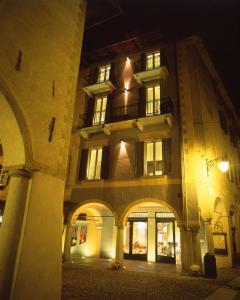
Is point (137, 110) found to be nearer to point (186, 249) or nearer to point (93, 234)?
point (186, 249)

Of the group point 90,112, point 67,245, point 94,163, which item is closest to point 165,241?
point 67,245

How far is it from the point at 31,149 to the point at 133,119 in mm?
9087

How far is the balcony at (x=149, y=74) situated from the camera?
47.3ft

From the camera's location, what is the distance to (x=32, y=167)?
210 inches

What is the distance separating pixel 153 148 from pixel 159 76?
452cm

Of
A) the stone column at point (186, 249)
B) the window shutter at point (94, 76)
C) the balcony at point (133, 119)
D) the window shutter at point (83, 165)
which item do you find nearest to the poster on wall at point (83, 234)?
the window shutter at point (83, 165)

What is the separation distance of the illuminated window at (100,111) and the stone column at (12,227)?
420 inches

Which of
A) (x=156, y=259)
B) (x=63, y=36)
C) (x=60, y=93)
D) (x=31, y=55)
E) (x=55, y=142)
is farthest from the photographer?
(x=156, y=259)

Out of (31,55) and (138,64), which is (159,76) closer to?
(138,64)

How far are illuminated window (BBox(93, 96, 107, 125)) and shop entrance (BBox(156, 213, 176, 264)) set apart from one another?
7.15m

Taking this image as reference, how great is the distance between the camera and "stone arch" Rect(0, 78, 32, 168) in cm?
509

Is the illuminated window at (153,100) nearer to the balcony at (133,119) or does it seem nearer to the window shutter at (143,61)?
the balcony at (133,119)

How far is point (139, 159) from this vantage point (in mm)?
13500

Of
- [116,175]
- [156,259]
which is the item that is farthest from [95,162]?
[156,259]
